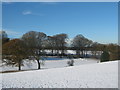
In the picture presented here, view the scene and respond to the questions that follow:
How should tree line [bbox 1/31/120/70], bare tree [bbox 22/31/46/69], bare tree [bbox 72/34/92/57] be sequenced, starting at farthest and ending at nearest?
bare tree [bbox 72/34/92/57] → bare tree [bbox 22/31/46/69] → tree line [bbox 1/31/120/70]

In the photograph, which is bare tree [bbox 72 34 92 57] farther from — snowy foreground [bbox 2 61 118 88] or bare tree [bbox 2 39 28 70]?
snowy foreground [bbox 2 61 118 88]

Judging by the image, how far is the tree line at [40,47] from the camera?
1326 centimetres

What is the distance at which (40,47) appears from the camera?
634 inches

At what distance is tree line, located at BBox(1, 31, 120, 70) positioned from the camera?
522 inches

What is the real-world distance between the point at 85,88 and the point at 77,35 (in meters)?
22.7

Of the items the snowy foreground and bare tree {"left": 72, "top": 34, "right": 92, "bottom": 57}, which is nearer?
the snowy foreground

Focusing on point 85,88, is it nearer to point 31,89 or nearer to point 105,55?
point 31,89

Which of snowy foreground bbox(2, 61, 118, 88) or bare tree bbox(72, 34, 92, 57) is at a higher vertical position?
bare tree bbox(72, 34, 92, 57)

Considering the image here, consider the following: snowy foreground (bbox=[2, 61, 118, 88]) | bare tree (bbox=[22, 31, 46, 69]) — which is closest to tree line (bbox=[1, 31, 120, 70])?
bare tree (bbox=[22, 31, 46, 69])

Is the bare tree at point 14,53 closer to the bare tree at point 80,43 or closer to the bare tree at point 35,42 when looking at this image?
the bare tree at point 35,42

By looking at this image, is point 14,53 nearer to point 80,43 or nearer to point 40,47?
point 40,47

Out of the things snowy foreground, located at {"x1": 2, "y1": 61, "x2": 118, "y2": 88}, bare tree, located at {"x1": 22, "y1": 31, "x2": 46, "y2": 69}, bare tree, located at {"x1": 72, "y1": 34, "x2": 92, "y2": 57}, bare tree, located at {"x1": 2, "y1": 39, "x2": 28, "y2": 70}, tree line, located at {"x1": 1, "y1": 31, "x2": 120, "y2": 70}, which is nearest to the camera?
snowy foreground, located at {"x1": 2, "y1": 61, "x2": 118, "y2": 88}

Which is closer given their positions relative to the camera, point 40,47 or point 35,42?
point 35,42

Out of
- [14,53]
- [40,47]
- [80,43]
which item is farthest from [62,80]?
[80,43]
